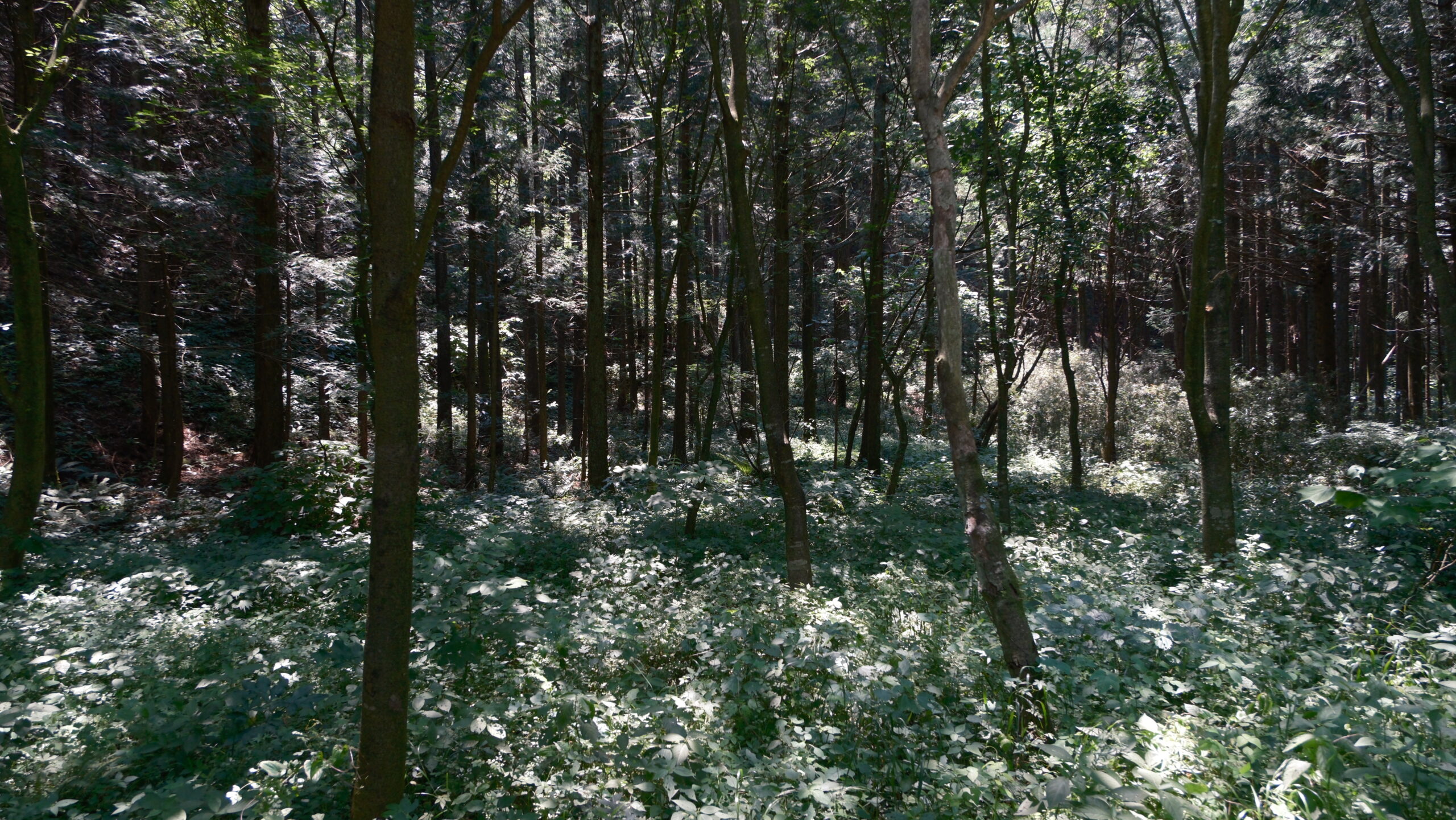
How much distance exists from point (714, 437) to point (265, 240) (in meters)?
15.3

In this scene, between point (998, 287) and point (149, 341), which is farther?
point (149, 341)

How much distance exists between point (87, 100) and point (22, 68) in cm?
874

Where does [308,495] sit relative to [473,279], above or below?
below

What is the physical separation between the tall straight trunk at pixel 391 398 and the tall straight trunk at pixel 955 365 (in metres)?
2.92

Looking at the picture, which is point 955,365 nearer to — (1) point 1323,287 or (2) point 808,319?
(2) point 808,319

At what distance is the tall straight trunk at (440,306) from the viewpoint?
1136 cm

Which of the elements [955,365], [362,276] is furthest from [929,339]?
[955,365]

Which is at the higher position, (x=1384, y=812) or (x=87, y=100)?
(x=87, y=100)

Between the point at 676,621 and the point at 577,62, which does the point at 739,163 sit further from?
the point at 577,62

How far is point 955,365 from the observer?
4344 mm

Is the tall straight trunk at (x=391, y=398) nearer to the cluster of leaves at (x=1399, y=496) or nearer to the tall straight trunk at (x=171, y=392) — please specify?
the cluster of leaves at (x=1399, y=496)

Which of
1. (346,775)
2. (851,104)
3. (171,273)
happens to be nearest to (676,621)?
(346,775)

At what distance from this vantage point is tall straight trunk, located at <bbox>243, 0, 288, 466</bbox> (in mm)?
10180

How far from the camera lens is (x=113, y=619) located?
501 cm
